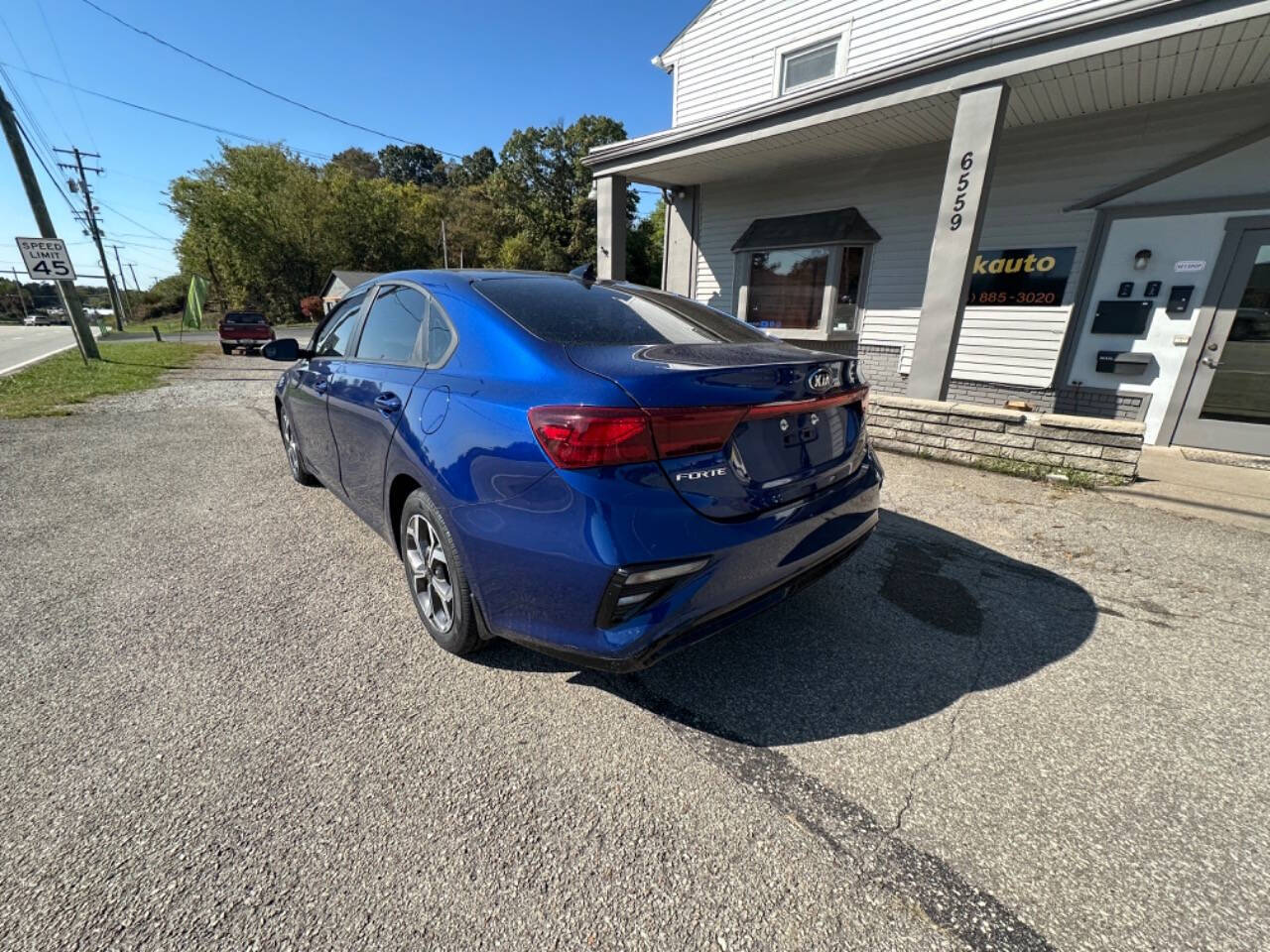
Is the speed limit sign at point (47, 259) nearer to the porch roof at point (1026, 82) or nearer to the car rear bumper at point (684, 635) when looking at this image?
the porch roof at point (1026, 82)

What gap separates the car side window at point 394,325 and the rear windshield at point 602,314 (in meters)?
0.40

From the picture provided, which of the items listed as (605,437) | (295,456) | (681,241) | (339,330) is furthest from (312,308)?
(605,437)

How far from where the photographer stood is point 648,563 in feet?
5.33

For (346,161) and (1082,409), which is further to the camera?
(346,161)

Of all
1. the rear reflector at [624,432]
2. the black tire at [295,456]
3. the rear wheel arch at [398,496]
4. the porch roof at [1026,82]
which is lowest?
the black tire at [295,456]

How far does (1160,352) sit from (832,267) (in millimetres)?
3830

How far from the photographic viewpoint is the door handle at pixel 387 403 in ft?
7.89

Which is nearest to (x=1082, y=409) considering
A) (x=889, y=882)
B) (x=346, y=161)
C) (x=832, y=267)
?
(x=832, y=267)

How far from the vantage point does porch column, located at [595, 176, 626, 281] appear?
866 cm

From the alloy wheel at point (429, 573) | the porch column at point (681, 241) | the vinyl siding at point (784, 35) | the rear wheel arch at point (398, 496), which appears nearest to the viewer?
the alloy wheel at point (429, 573)

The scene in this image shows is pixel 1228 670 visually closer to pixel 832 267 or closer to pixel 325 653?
pixel 325 653

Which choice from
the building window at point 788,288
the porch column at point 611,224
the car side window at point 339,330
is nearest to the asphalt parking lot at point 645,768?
the car side window at point 339,330

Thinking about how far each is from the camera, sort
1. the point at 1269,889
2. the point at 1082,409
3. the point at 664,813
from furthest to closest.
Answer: the point at 1082,409 → the point at 664,813 → the point at 1269,889

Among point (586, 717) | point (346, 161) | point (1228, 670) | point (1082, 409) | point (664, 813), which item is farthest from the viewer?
point (346, 161)
